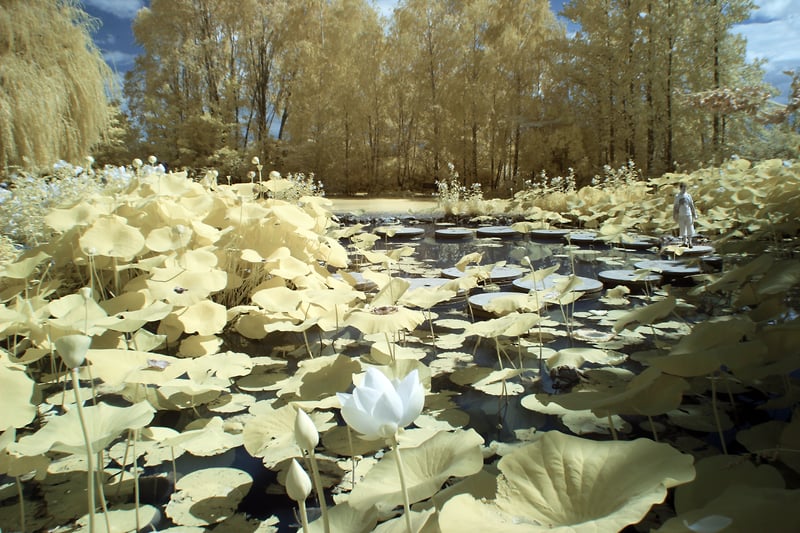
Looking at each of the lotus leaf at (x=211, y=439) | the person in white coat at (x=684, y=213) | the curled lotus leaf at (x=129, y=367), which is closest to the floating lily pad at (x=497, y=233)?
the person in white coat at (x=684, y=213)

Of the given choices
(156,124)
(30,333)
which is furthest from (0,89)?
(156,124)

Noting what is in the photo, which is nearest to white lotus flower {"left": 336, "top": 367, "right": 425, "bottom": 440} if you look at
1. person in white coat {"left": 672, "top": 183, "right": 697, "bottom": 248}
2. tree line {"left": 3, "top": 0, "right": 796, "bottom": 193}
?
person in white coat {"left": 672, "top": 183, "right": 697, "bottom": 248}

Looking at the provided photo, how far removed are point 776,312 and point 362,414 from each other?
139 centimetres

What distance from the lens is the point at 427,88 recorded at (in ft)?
43.0

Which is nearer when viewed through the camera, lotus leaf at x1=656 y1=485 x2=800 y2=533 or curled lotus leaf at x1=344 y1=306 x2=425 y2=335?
lotus leaf at x1=656 y1=485 x2=800 y2=533

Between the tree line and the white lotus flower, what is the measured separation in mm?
10719

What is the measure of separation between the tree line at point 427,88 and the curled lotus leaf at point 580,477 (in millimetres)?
10569

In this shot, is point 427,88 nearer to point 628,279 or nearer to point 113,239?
point 628,279

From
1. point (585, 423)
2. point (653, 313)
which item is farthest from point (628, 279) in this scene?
point (585, 423)

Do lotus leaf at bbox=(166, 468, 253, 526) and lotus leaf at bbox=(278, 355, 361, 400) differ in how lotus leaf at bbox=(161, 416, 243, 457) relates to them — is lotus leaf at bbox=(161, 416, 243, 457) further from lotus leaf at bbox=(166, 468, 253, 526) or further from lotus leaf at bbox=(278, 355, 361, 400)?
lotus leaf at bbox=(278, 355, 361, 400)

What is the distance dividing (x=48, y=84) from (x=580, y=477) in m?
7.26

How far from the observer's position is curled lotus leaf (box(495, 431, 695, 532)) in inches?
18.6

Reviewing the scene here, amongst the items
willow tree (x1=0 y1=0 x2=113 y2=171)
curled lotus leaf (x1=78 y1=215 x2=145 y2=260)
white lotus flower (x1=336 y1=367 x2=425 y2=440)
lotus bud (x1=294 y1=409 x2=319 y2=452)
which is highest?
willow tree (x1=0 y1=0 x2=113 y2=171)

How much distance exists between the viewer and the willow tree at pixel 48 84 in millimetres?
5402
